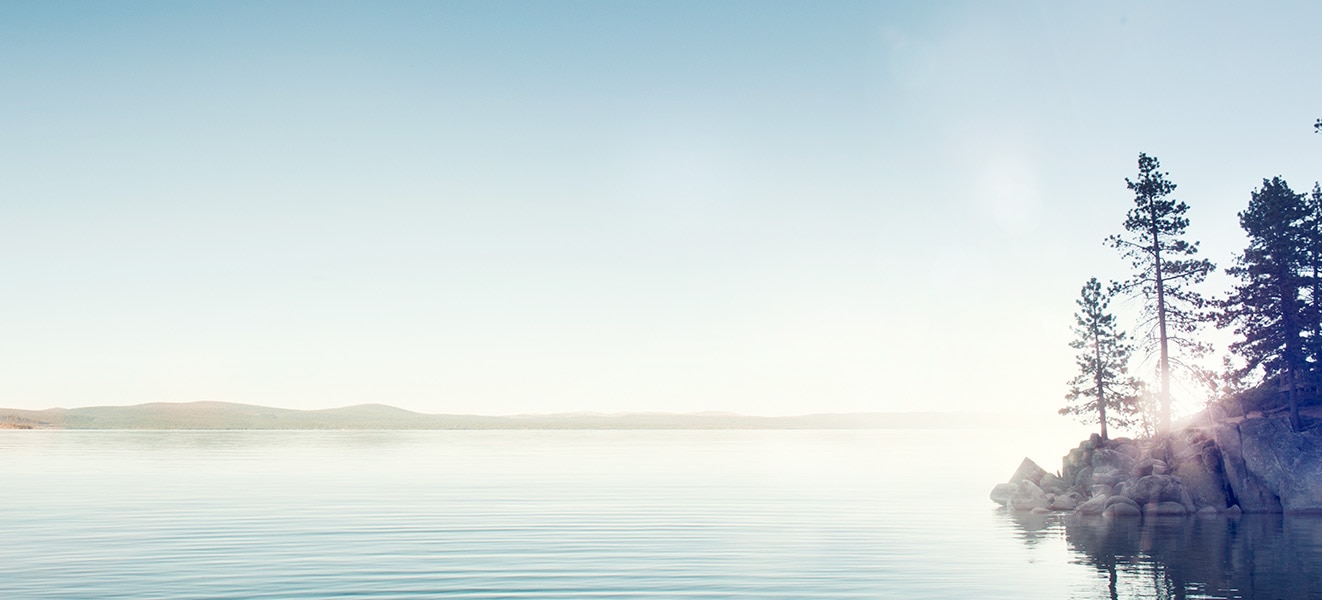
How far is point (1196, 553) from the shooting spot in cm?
3347

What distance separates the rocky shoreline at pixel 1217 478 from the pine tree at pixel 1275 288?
8.70 m

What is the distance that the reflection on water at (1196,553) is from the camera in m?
26.3

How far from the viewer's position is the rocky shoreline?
4794 cm

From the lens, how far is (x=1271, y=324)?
5931 centimetres

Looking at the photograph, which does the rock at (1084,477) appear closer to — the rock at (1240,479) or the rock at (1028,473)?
the rock at (1028,473)

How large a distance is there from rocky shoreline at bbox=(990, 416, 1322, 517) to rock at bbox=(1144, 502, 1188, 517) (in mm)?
48

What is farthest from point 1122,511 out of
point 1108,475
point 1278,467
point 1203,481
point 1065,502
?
point 1278,467

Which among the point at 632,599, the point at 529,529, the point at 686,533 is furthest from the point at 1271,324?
the point at 632,599

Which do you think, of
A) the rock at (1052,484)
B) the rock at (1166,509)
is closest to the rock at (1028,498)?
the rock at (1052,484)

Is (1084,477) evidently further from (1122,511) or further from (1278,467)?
(1278,467)

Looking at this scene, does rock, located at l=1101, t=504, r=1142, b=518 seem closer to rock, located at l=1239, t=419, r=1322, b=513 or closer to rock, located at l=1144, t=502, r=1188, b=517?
rock, located at l=1144, t=502, r=1188, b=517

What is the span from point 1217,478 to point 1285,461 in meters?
3.36

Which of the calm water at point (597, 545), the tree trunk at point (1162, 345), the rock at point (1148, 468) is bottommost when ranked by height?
the calm water at point (597, 545)

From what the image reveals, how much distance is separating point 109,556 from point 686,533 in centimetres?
2219
